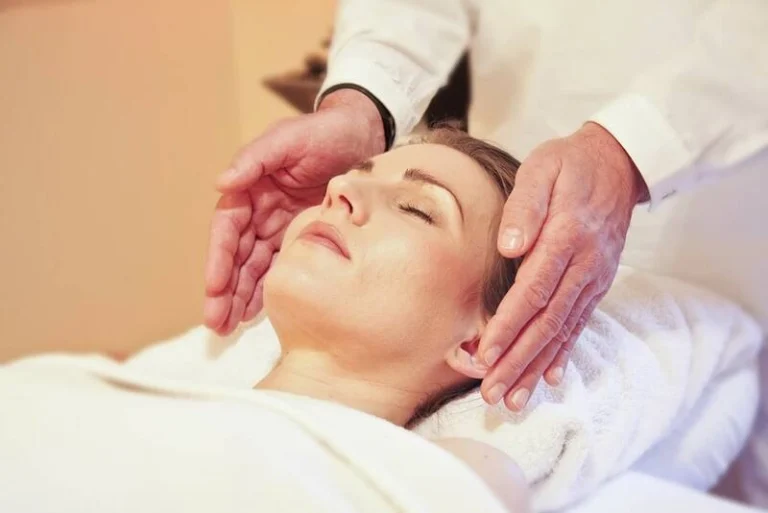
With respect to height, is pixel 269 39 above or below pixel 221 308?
below

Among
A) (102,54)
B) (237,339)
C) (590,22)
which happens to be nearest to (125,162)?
(102,54)

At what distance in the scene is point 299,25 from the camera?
2.27 metres

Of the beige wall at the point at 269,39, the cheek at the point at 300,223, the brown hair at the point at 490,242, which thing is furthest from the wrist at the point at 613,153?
the beige wall at the point at 269,39

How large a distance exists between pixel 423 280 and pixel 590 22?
0.56 m

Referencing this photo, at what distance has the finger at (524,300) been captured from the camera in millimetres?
782

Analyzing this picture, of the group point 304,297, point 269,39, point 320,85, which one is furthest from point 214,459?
point 269,39

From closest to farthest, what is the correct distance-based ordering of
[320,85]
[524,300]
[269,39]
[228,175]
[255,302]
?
[524,300], [228,175], [255,302], [320,85], [269,39]

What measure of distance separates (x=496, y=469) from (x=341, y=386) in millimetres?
215

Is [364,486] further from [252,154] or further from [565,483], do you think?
[252,154]

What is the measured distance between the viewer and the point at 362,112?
3.79ft

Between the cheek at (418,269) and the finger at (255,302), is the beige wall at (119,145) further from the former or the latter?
the cheek at (418,269)

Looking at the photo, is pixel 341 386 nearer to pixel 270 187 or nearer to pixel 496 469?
pixel 496 469

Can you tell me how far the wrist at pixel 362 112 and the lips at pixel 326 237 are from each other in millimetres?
267

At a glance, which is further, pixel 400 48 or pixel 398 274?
pixel 400 48
